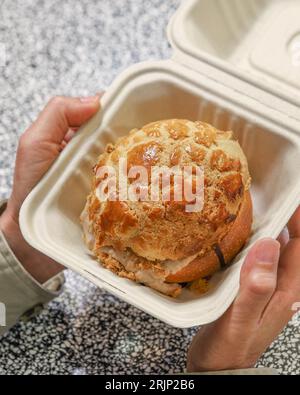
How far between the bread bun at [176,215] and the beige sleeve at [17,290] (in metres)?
0.21

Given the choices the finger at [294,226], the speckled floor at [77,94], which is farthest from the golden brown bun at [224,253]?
the speckled floor at [77,94]

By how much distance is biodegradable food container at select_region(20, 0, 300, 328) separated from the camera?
709 millimetres

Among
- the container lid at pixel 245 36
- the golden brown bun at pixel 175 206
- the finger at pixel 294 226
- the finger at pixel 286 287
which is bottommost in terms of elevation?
the finger at pixel 286 287

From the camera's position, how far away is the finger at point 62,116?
814mm

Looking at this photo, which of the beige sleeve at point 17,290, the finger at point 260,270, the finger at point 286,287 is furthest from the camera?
the beige sleeve at point 17,290

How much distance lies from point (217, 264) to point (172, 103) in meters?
0.29

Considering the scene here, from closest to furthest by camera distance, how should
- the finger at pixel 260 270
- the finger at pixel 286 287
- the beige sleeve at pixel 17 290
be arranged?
the finger at pixel 260 270, the finger at pixel 286 287, the beige sleeve at pixel 17 290

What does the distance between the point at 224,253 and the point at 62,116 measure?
1.18 ft

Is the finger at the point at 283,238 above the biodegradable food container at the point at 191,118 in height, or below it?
below

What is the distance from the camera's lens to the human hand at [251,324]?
752 millimetres

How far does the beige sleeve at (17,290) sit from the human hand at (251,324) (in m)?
0.30

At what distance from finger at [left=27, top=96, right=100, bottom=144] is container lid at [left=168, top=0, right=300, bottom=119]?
191 millimetres

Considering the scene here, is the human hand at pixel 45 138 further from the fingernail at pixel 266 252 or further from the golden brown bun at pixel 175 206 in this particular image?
the fingernail at pixel 266 252

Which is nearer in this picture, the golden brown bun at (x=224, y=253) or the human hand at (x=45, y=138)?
the golden brown bun at (x=224, y=253)
